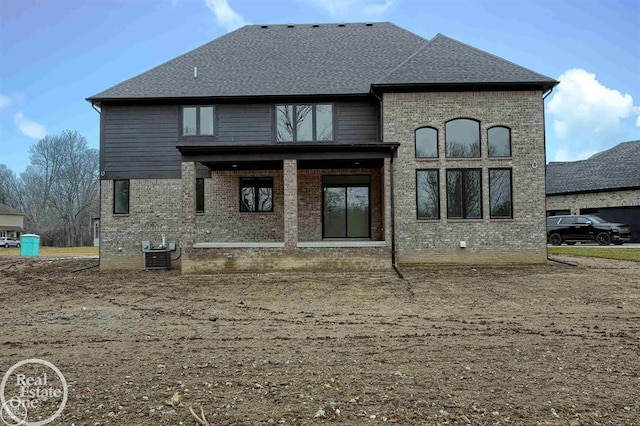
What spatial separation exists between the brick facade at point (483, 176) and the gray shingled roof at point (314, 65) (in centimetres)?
72

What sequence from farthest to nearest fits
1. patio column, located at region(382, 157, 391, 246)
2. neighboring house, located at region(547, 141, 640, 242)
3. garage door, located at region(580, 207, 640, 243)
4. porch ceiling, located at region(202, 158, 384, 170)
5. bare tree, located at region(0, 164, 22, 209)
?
bare tree, located at region(0, 164, 22, 209) < neighboring house, located at region(547, 141, 640, 242) < garage door, located at region(580, 207, 640, 243) < porch ceiling, located at region(202, 158, 384, 170) < patio column, located at region(382, 157, 391, 246)

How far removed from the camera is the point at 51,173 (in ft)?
175

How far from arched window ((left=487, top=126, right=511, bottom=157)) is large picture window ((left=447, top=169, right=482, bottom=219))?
32.2 inches

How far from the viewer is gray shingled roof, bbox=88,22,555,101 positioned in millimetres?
14070

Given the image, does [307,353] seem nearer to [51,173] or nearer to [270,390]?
[270,390]

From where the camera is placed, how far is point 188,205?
12586 millimetres

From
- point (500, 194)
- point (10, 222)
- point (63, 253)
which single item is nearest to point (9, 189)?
point (10, 222)

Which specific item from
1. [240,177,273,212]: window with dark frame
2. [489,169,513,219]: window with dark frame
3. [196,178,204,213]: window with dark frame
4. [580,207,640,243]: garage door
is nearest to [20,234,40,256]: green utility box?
[196,178,204,213]: window with dark frame

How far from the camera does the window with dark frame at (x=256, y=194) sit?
14.9 meters

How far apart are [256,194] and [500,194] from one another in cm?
800

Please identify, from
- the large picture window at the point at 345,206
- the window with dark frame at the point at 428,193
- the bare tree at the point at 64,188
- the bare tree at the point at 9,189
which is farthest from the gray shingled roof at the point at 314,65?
the bare tree at the point at 9,189

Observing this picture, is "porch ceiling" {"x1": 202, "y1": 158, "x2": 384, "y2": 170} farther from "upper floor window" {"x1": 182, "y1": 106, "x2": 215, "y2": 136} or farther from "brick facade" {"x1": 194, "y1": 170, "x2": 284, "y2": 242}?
"upper floor window" {"x1": 182, "y1": 106, "x2": 215, "y2": 136}

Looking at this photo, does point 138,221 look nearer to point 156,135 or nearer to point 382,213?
point 156,135

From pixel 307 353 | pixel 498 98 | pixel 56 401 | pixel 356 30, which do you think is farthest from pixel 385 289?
pixel 356 30
